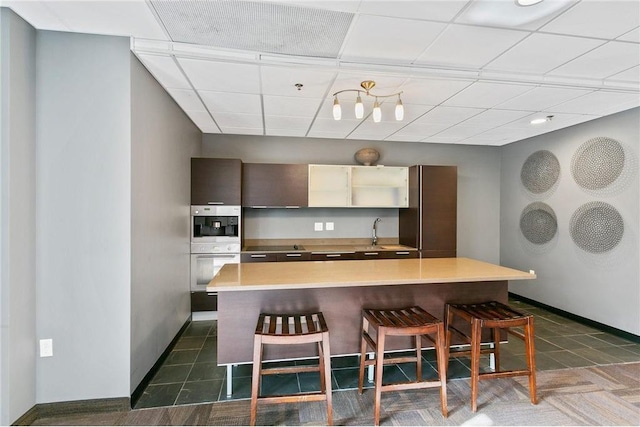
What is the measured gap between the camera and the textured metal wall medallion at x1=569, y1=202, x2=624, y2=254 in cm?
333

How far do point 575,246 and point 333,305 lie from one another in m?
3.42

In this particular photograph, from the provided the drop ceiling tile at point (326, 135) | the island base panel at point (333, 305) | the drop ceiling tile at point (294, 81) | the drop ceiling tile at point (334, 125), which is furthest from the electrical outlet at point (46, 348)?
the drop ceiling tile at point (326, 135)

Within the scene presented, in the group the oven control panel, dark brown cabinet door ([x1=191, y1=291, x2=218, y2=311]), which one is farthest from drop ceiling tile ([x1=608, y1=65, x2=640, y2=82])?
dark brown cabinet door ([x1=191, y1=291, x2=218, y2=311])

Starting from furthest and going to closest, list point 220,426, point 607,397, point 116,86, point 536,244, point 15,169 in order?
1. point 536,244
2. point 607,397
3. point 116,86
4. point 220,426
5. point 15,169

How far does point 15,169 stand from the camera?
1.77 m

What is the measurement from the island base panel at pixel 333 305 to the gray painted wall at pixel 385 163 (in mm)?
2260

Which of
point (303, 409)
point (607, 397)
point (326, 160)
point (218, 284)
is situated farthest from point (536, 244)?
point (218, 284)

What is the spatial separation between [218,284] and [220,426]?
886 mm

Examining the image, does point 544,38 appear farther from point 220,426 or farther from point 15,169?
point 15,169

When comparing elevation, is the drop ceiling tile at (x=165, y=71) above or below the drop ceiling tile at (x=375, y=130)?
below

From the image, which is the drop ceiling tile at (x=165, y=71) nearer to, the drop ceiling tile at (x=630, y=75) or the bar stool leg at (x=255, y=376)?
the bar stool leg at (x=255, y=376)

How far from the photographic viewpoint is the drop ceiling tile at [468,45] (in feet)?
6.19

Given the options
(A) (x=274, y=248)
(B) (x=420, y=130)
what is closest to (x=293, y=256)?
(A) (x=274, y=248)

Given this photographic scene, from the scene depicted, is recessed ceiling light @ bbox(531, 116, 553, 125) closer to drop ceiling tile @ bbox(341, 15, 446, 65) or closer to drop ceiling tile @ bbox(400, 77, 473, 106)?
drop ceiling tile @ bbox(400, 77, 473, 106)
